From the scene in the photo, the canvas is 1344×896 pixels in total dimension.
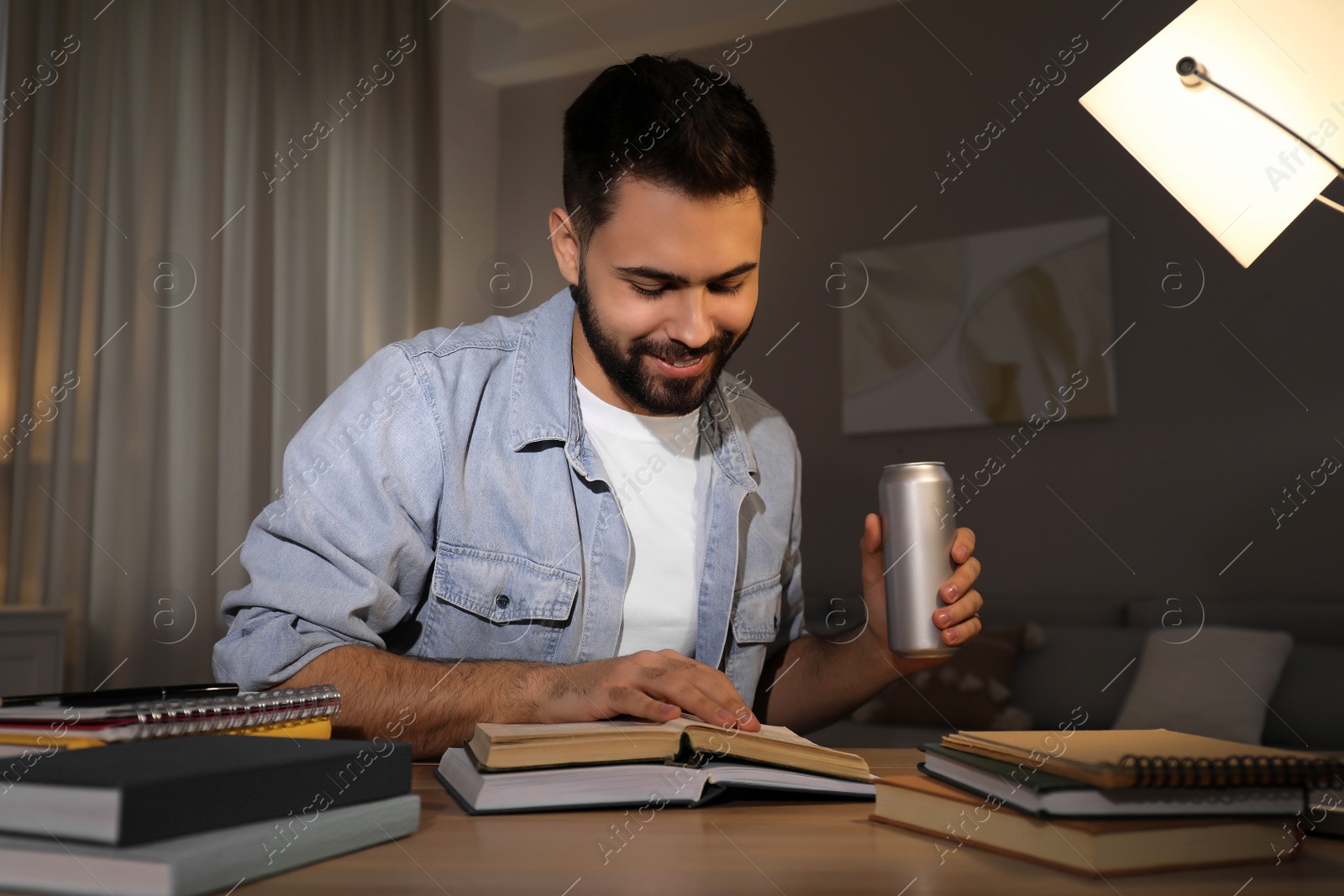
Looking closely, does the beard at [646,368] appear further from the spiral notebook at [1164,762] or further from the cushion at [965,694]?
the cushion at [965,694]

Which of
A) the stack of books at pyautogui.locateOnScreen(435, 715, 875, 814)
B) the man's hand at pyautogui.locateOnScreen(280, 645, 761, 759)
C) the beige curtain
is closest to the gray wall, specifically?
the beige curtain

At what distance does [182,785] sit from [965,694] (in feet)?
7.36

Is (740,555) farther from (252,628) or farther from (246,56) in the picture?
(246,56)

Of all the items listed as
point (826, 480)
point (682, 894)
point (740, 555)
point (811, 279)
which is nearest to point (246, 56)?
point (811, 279)

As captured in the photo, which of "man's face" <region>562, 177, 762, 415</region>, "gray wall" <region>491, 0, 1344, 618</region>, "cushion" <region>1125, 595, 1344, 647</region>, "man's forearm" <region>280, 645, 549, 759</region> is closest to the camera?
"man's forearm" <region>280, 645, 549, 759</region>

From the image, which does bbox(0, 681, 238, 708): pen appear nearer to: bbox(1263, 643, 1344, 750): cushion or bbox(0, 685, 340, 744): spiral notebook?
bbox(0, 685, 340, 744): spiral notebook

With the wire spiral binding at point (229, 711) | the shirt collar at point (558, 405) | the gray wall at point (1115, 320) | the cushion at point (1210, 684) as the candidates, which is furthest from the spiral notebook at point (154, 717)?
the gray wall at point (1115, 320)

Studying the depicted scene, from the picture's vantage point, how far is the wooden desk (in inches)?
19.2

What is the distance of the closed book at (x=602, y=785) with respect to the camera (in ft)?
2.15

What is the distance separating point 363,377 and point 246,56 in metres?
2.10

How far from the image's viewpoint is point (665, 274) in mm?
1166

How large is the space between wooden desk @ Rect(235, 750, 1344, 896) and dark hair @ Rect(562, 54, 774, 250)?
2.47ft

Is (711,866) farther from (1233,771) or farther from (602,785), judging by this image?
(1233,771)

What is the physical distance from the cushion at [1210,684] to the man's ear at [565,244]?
5.44ft
